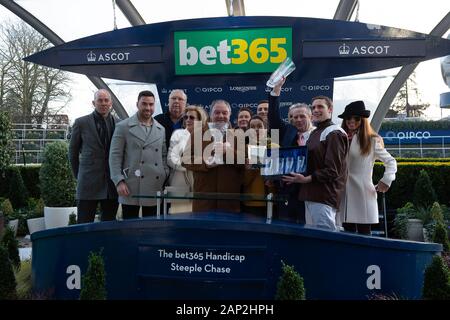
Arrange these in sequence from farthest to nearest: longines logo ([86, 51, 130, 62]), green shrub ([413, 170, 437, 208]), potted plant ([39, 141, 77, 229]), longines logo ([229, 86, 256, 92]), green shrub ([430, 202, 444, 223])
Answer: potted plant ([39, 141, 77, 229]) → green shrub ([413, 170, 437, 208]) → green shrub ([430, 202, 444, 223]) → longines logo ([229, 86, 256, 92]) → longines logo ([86, 51, 130, 62])

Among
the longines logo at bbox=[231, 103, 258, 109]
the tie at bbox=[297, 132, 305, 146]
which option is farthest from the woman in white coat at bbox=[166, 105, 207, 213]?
the longines logo at bbox=[231, 103, 258, 109]

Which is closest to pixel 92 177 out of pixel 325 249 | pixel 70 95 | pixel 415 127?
pixel 325 249

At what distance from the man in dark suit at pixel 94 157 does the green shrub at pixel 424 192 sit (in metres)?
5.59

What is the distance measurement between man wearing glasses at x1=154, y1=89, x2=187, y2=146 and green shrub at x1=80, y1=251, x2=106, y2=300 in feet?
6.08

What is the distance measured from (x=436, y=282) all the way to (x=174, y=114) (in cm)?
294

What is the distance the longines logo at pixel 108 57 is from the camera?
21.2 ft

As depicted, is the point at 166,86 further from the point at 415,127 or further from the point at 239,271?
the point at 415,127

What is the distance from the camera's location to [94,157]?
5383 mm

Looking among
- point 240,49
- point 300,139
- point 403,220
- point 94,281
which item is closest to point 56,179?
point 240,49

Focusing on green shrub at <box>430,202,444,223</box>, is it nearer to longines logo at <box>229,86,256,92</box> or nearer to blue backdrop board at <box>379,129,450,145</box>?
longines logo at <box>229,86,256,92</box>

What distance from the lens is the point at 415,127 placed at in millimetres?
35500

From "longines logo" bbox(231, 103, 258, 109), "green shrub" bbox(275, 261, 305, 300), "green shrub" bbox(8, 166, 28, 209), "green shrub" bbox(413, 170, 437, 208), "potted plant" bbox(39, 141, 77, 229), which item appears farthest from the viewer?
"green shrub" bbox(8, 166, 28, 209)

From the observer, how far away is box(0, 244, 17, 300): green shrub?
13.3ft

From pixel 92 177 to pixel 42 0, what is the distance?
6156mm
